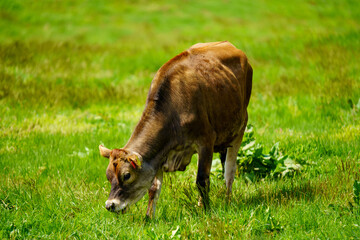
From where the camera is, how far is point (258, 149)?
6.88 m

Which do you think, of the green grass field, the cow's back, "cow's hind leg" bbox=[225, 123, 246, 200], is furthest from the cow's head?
"cow's hind leg" bbox=[225, 123, 246, 200]

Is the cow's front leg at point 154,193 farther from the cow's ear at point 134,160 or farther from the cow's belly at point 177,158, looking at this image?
the cow's ear at point 134,160

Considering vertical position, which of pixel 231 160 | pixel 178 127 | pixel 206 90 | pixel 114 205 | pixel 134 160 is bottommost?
pixel 231 160

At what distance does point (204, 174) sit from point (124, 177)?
1.05 metres

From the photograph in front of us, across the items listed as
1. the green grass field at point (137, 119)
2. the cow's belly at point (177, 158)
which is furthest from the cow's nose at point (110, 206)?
the cow's belly at point (177, 158)

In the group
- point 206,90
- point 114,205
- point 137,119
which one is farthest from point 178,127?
point 137,119

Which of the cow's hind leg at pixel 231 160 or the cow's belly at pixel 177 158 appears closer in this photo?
the cow's belly at pixel 177 158

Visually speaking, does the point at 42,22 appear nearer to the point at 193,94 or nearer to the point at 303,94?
the point at 303,94

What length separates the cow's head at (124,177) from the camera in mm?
5012

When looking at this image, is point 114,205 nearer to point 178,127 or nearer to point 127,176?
point 127,176

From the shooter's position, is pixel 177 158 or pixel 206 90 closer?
pixel 177 158

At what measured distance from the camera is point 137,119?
377 inches

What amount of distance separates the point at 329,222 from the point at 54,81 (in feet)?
28.3

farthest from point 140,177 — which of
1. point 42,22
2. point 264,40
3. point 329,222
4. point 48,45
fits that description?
point 42,22
